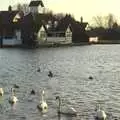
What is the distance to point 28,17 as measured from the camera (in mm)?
109812

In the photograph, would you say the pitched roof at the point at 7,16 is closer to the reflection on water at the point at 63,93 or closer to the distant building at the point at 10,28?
the distant building at the point at 10,28

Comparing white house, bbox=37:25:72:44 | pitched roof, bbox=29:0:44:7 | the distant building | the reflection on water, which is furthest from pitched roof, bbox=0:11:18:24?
the reflection on water

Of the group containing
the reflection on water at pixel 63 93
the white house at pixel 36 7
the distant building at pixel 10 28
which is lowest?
the reflection on water at pixel 63 93

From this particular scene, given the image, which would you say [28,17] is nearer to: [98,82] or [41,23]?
[41,23]

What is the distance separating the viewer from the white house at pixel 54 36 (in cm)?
10419

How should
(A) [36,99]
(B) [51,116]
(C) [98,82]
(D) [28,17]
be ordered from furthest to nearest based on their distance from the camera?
1. (D) [28,17]
2. (C) [98,82]
3. (A) [36,99]
4. (B) [51,116]

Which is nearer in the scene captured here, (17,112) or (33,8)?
(17,112)

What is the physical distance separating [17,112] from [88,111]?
360 cm

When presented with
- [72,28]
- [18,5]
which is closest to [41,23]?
[72,28]

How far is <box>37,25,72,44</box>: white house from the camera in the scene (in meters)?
104

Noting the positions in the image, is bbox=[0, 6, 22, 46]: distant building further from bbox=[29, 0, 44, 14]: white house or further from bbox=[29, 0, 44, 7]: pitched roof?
bbox=[29, 0, 44, 7]: pitched roof

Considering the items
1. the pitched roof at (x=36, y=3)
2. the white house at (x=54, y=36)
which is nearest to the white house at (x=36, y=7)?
the pitched roof at (x=36, y=3)

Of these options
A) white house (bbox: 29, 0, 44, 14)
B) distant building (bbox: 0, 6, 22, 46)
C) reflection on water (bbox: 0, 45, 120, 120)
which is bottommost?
reflection on water (bbox: 0, 45, 120, 120)

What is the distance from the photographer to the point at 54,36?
110562mm
